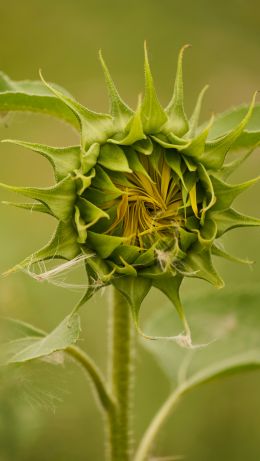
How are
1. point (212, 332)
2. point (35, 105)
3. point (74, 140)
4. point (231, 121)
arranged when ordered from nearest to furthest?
point (35, 105)
point (231, 121)
point (212, 332)
point (74, 140)

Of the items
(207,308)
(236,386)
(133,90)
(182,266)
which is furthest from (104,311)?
(182,266)

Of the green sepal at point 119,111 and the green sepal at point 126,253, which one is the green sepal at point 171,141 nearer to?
the green sepal at point 119,111

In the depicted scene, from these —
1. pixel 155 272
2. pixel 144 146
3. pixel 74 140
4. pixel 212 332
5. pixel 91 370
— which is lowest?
pixel 74 140

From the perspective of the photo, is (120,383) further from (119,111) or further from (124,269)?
(119,111)

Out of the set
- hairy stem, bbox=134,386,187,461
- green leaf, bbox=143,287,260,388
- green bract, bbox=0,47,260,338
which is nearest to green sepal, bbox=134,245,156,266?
green bract, bbox=0,47,260,338

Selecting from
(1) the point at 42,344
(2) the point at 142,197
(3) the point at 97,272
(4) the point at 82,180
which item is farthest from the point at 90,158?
(1) the point at 42,344
